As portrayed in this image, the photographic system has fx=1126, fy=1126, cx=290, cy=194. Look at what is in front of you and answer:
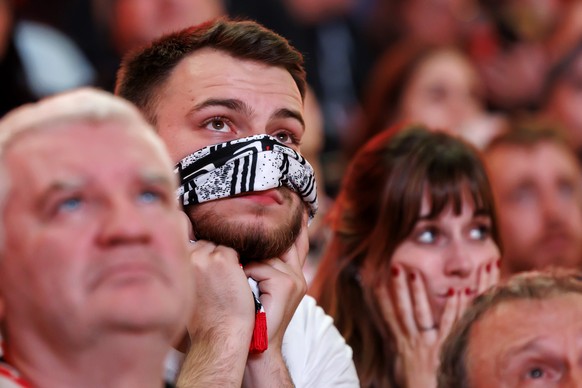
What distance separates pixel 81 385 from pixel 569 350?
1561 mm

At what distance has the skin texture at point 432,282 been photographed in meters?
3.99

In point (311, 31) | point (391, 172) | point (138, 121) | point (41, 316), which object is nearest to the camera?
point (41, 316)

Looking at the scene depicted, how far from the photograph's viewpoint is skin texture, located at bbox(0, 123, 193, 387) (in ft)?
6.64

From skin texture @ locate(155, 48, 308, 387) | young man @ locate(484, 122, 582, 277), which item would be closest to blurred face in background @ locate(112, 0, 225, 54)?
young man @ locate(484, 122, 582, 277)

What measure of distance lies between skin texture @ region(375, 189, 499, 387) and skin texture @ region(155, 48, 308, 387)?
66cm

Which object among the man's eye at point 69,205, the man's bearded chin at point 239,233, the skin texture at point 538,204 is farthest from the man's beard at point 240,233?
the skin texture at point 538,204

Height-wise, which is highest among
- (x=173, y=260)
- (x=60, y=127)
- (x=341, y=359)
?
(x=60, y=127)

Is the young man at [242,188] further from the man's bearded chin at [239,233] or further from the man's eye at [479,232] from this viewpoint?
the man's eye at [479,232]

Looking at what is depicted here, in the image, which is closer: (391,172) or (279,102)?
(279,102)

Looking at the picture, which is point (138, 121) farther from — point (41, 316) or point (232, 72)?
point (232, 72)

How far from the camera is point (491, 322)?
3262 mm

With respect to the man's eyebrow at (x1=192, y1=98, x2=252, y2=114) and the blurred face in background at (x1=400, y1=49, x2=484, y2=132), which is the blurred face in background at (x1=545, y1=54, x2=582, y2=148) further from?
the man's eyebrow at (x1=192, y1=98, x2=252, y2=114)

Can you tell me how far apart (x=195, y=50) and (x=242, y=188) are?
569 mm

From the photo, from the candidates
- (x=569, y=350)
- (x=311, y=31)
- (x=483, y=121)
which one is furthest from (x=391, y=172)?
(x=311, y=31)
